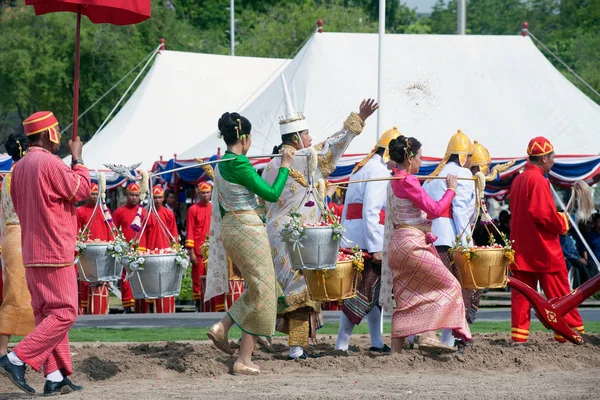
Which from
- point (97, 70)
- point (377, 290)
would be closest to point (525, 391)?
point (377, 290)

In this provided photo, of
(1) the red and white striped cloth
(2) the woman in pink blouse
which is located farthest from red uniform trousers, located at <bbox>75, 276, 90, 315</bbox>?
(1) the red and white striped cloth

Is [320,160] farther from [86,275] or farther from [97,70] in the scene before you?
[97,70]

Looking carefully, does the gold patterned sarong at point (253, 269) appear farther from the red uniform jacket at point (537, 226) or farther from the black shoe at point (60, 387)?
the red uniform jacket at point (537, 226)

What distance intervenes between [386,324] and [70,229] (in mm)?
6252

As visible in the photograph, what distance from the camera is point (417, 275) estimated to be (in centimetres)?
920

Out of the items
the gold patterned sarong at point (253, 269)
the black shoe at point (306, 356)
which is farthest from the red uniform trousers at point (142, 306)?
the gold patterned sarong at point (253, 269)

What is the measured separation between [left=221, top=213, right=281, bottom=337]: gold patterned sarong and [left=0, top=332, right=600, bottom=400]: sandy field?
1.45 feet

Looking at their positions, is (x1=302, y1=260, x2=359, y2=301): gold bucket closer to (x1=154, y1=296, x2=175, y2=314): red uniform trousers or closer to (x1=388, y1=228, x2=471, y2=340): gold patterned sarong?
(x1=388, y1=228, x2=471, y2=340): gold patterned sarong

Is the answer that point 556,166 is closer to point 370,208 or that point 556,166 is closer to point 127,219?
point 127,219

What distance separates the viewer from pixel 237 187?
338 inches

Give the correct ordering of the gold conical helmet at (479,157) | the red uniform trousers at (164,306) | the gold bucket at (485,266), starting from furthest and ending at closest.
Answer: the red uniform trousers at (164,306)
the gold conical helmet at (479,157)
the gold bucket at (485,266)

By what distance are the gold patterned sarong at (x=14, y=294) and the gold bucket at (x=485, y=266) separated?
3.68 meters

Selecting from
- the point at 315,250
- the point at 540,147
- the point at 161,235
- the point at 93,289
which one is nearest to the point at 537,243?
the point at 540,147

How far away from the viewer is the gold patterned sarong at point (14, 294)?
9.24 m
